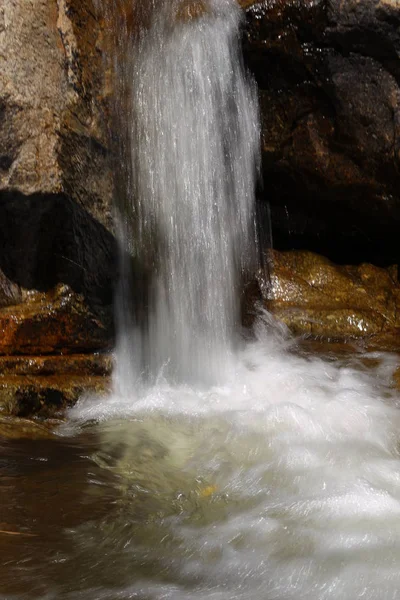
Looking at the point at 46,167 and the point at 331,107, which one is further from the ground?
the point at 331,107

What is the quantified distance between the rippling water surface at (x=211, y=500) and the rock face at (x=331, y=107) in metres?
2.54

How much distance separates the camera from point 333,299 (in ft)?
20.3

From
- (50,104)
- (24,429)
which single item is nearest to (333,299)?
(50,104)

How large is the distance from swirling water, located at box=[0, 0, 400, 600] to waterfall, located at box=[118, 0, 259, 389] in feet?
0.05

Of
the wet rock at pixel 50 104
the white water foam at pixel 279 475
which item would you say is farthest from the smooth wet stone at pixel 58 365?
the wet rock at pixel 50 104

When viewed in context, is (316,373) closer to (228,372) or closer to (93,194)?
(228,372)

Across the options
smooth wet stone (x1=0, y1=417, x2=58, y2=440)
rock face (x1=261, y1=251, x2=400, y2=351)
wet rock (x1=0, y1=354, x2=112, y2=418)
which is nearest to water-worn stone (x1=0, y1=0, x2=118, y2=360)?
wet rock (x1=0, y1=354, x2=112, y2=418)

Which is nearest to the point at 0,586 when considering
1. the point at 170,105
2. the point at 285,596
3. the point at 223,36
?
the point at 285,596

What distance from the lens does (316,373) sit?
4.83 meters

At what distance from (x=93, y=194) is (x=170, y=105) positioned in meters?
1.37

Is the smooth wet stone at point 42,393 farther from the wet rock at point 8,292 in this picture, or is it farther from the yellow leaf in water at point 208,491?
the yellow leaf in water at point 208,491

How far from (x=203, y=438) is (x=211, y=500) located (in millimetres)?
862

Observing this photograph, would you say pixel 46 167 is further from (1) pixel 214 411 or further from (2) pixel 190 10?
(2) pixel 190 10

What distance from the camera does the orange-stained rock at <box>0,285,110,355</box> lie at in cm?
425
